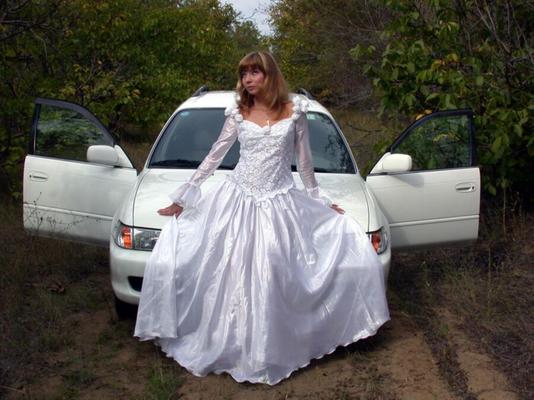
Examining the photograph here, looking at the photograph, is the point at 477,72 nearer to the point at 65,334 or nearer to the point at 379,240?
the point at 379,240

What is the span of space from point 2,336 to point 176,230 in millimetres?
1238

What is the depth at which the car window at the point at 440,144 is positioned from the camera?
5.29 metres

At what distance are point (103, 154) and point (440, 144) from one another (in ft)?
8.77

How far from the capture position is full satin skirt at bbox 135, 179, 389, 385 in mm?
3727

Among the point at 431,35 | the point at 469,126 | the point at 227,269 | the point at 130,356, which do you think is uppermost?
the point at 431,35

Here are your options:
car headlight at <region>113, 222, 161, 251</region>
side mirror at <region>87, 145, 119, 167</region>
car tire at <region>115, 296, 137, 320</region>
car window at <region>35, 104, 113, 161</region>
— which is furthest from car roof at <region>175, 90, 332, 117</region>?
car tire at <region>115, 296, 137, 320</region>

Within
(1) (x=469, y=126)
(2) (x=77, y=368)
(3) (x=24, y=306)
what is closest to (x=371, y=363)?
(2) (x=77, y=368)

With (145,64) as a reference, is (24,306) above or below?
below

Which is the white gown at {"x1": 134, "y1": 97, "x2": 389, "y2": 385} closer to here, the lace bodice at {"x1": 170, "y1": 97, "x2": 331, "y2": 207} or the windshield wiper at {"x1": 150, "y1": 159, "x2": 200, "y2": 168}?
the lace bodice at {"x1": 170, "y1": 97, "x2": 331, "y2": 207}

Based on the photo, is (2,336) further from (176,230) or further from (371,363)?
(371,363)

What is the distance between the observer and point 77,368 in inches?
153

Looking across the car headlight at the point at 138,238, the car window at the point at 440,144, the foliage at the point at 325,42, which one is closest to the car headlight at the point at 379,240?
the car window at the point at 440,144

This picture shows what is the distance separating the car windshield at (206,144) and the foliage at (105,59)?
2.23 metres

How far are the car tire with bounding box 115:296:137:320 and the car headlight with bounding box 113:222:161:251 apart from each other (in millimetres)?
491
